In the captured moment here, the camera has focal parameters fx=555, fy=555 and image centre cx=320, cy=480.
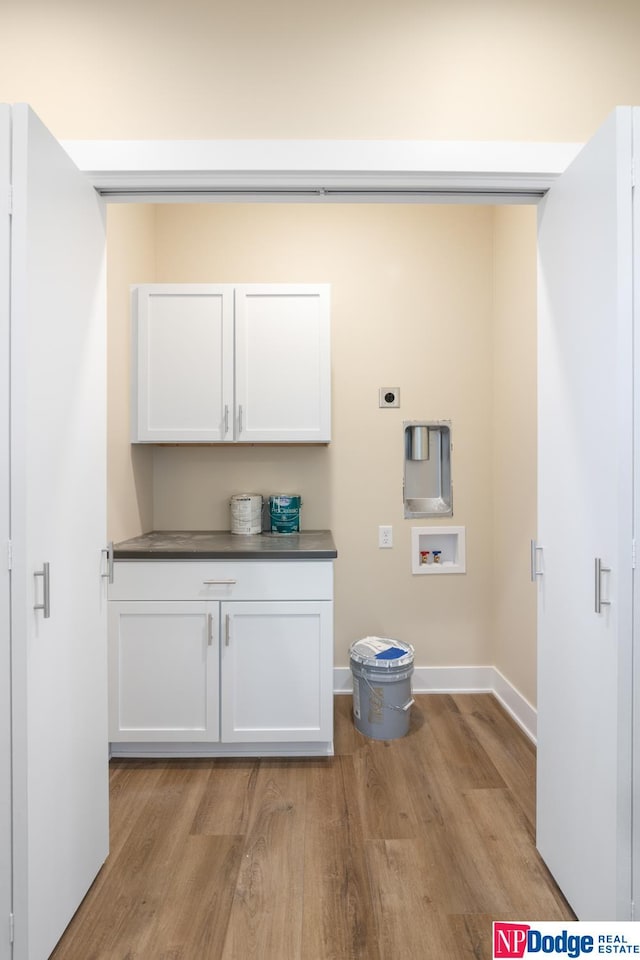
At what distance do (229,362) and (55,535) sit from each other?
1484 millimetres

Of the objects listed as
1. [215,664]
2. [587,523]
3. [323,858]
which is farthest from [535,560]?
[215,664]

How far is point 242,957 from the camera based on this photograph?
139cm

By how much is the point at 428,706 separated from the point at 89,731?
74.0 inches

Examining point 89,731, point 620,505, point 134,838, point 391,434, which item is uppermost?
point 391,434

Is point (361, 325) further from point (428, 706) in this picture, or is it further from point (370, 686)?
point (428, 706)

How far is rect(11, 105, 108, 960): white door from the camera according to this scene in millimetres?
1252

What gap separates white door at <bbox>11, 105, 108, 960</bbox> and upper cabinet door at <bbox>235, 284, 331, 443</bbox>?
1.03 meters

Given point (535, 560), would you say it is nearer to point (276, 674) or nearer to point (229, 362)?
point (276, 674)

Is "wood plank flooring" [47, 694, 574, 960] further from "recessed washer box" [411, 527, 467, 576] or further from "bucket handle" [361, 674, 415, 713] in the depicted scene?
"recessed washer box" [411, 527, 467, 576]

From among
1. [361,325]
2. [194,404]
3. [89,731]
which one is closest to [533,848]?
[89,731]

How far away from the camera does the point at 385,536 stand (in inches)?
121

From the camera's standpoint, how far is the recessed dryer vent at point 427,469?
309cm

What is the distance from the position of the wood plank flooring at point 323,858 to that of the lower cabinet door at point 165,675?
17 cm

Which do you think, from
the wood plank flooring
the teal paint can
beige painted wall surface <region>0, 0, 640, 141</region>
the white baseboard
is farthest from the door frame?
the white baseboard
